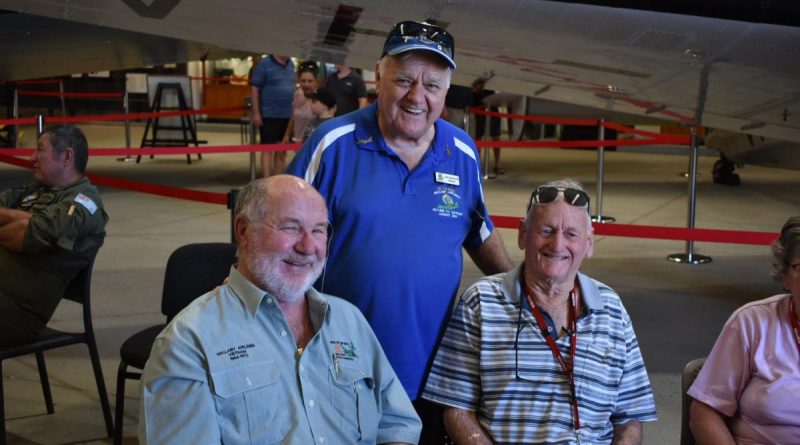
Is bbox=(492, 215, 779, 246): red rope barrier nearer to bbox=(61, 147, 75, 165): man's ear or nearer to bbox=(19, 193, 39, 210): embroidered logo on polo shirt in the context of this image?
bbox=(61, 147, 75, 165): man's ear

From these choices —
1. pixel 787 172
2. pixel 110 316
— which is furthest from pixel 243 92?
pixel 110 316

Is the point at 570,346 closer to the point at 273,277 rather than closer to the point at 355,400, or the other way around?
the point at 355,400

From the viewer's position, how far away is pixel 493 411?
8.48ft

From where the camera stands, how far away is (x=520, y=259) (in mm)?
7707

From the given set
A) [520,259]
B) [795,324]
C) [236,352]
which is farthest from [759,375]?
[520,259]

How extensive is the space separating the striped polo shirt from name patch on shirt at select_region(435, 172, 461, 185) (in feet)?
1.08

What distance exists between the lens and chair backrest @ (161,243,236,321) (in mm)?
3580

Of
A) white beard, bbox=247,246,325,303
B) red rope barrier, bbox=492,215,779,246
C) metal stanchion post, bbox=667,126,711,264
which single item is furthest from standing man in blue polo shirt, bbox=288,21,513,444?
metal stanchion post, bbox=667,126,711,264

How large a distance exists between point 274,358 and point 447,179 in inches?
32.9

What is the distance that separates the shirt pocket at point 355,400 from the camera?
7.64 feet

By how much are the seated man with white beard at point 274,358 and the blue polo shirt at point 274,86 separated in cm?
798

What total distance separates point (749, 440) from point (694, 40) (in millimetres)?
3307

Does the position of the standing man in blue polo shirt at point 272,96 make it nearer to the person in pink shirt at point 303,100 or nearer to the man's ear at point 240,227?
the person in pink shirt at point 303,100

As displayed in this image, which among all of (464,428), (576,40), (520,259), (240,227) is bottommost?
(520,259)
